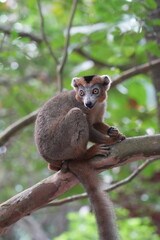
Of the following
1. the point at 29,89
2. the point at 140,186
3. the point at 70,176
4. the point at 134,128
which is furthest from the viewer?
the point at 140,186

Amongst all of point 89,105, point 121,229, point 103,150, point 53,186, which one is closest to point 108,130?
point 89,105

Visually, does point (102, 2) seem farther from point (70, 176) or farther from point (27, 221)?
point (27, 221)

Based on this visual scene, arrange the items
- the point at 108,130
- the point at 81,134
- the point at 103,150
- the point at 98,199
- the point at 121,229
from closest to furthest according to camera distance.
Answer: the point at 98,199 → the point at 103,150 → the point at 81,134 → the point at 108,130 → the point at 121,229

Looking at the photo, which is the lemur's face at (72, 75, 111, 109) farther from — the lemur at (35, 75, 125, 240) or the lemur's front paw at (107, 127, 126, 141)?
the lemur's front paw at (107, 127, 126, 141)

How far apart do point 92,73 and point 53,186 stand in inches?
132

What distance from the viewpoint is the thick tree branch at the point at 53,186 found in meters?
3.92

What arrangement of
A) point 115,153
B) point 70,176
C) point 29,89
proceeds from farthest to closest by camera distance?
point 29,89 → point 70,176 → point 115,153

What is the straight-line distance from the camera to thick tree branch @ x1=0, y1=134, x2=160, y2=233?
392 centimetres

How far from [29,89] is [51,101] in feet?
11.7

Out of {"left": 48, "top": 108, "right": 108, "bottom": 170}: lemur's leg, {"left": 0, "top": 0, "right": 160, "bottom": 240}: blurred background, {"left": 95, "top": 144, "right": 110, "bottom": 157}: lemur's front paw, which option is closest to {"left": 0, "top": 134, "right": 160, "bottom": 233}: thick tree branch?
{"left": 95, "top": 144, "right": 110, "bottom": 157}: lemur's front paw

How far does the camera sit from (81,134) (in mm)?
4430

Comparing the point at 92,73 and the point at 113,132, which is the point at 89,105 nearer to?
the point at 113,132

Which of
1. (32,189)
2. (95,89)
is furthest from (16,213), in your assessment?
(95,89)

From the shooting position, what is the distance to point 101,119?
5.16 m
